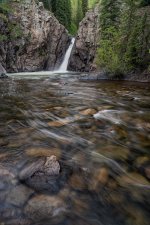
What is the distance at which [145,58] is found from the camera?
66.6 feet

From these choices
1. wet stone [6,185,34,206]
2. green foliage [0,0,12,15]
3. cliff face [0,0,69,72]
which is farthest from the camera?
green foliage [0,0,12,15]

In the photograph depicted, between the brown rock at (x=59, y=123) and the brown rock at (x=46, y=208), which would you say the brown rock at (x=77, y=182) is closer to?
the brown rock at (x=46, y=208)

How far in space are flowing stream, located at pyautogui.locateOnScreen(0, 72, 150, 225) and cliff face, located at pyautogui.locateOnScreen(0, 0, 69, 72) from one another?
73.8ft

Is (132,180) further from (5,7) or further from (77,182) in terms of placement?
(5,7)

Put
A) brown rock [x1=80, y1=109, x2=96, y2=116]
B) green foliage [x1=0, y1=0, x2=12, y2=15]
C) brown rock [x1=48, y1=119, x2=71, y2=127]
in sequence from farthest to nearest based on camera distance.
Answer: green foliage [x1=0, y1=0, x2=12, y2=15]
brown rock [x1=80, y1=109, x2=96, y2=116]
brown rock [x1=48, y1=119, x2=71, y2=127]

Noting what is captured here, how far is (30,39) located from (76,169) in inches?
1137

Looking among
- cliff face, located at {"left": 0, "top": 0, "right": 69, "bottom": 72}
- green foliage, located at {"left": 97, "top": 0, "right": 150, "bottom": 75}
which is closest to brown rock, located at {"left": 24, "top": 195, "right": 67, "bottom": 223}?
green foliage, located at {"left": 97, "top": 0, "right": 150, "bottom": 75}

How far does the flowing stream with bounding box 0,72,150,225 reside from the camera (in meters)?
2.95

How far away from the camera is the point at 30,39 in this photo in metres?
30.4

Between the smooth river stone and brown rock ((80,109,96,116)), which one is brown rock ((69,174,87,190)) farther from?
brown rock ((80,109,96,116))

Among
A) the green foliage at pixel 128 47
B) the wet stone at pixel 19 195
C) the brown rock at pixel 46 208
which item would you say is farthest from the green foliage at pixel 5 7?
the brown rock at pixel 46 208

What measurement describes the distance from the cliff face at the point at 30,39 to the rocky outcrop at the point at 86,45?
235 centimetres

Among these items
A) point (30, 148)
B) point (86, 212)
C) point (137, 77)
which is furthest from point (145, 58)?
point (86, 212)

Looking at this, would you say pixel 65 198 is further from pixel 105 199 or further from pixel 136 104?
pixel 136 104
